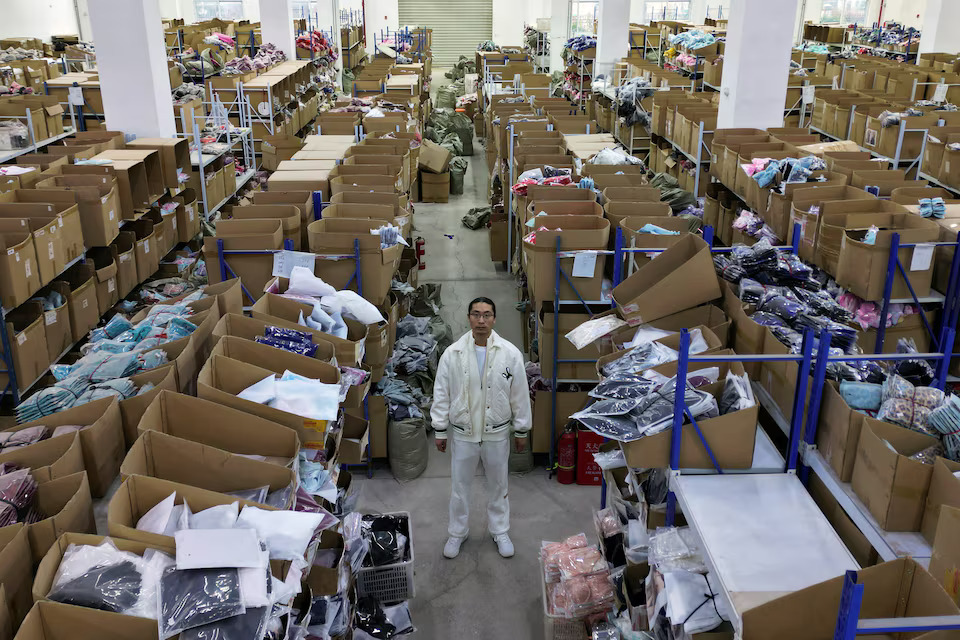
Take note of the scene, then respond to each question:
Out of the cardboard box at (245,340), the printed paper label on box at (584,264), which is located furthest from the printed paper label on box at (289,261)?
the printed paper label on box at (584,264)

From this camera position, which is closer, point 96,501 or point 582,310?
point 96,501

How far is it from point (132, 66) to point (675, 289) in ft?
23.6

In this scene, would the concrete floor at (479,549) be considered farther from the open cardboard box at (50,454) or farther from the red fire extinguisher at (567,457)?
the open cardboard box at (50,454)

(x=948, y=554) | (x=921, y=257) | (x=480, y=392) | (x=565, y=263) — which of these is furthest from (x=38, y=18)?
(x=948, y=554)

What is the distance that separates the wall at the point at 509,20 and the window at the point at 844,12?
12898mm

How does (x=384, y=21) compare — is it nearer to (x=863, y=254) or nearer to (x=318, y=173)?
(x=318, y=173)

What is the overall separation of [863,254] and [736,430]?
3.04 metres

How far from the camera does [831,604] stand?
2330 millimetres

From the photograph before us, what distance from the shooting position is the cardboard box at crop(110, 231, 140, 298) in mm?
7332

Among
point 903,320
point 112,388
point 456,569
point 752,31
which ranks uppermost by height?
point 752,31

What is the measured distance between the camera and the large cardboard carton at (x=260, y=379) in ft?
11.4

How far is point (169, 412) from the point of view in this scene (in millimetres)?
3416

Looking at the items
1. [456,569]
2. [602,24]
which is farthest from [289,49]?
[456,569]

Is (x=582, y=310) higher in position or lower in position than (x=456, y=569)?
higher
